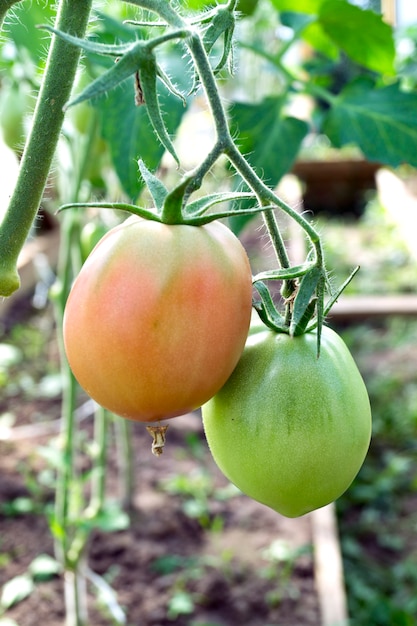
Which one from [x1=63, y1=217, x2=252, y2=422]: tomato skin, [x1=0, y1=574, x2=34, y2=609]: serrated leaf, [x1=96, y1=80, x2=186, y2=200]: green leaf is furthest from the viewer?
[x1=0, y1=574, x2=34, y2=609]: serrated leaf

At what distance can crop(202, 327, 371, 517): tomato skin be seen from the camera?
0.43 m

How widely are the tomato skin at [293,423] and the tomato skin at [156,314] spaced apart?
48mm

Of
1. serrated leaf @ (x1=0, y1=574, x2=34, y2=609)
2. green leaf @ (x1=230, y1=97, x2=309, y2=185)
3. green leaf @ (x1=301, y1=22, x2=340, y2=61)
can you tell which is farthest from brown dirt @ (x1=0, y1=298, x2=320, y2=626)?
green leaf @ (x1=301, y1=22, x2=340, y2=61)

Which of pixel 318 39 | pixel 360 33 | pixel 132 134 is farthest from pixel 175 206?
pixel 318 39

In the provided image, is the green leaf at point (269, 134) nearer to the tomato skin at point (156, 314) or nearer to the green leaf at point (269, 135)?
the green leaf at point (269, 135)

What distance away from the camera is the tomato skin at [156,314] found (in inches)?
15.0

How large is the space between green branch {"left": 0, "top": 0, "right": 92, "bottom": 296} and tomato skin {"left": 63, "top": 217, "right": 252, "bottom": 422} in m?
0.04

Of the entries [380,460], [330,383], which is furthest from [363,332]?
[330,383]

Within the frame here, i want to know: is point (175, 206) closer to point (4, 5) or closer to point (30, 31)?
point (4, 5)

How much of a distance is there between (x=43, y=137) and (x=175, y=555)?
137 centimetres

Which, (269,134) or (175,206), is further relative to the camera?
(269,134)

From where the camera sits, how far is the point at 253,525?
174 centimetres

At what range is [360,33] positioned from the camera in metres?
0.93

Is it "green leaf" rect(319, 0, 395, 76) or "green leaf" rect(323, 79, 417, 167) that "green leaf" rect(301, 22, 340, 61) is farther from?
"green leaf" rect(323, 79, 417, 167)
